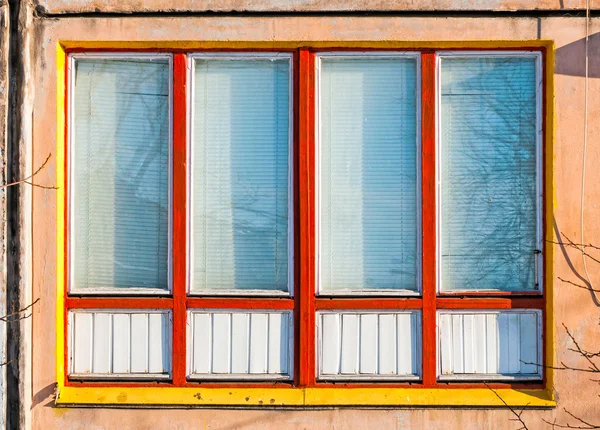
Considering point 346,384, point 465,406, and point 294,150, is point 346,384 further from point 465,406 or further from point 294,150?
point 294,150

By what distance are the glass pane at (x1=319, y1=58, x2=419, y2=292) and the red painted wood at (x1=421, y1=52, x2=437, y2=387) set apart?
0.11 metres

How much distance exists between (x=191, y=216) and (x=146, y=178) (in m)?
0.53

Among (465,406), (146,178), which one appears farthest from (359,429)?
(146,178)

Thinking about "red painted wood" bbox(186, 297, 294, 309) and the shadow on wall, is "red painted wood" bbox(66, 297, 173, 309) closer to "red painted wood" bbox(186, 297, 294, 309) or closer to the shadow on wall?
"red painted wood" bbox(186, 297, 294, 309)

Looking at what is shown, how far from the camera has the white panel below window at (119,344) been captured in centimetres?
700

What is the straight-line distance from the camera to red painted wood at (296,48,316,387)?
6914 mm

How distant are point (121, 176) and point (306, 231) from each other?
174 centimetres

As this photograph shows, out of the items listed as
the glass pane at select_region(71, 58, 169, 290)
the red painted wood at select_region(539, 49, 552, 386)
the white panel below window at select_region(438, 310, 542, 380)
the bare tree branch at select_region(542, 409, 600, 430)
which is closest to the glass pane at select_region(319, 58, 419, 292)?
the white panel below window at select_region(438, 310, 542, 380)

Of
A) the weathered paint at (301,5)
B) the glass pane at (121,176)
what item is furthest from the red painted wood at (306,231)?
the glass pane at (121,176)

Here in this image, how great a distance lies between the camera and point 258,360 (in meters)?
→ 6.99

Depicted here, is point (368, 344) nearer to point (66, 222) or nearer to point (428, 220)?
point (428, 220)

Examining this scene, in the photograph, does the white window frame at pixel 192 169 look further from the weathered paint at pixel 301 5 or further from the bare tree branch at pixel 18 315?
the bare tree branch at pixel 18 315

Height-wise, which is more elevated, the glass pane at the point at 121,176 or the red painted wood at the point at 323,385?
the glass pane at the point at 121,176

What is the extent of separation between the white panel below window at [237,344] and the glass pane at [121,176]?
22.9 inches
